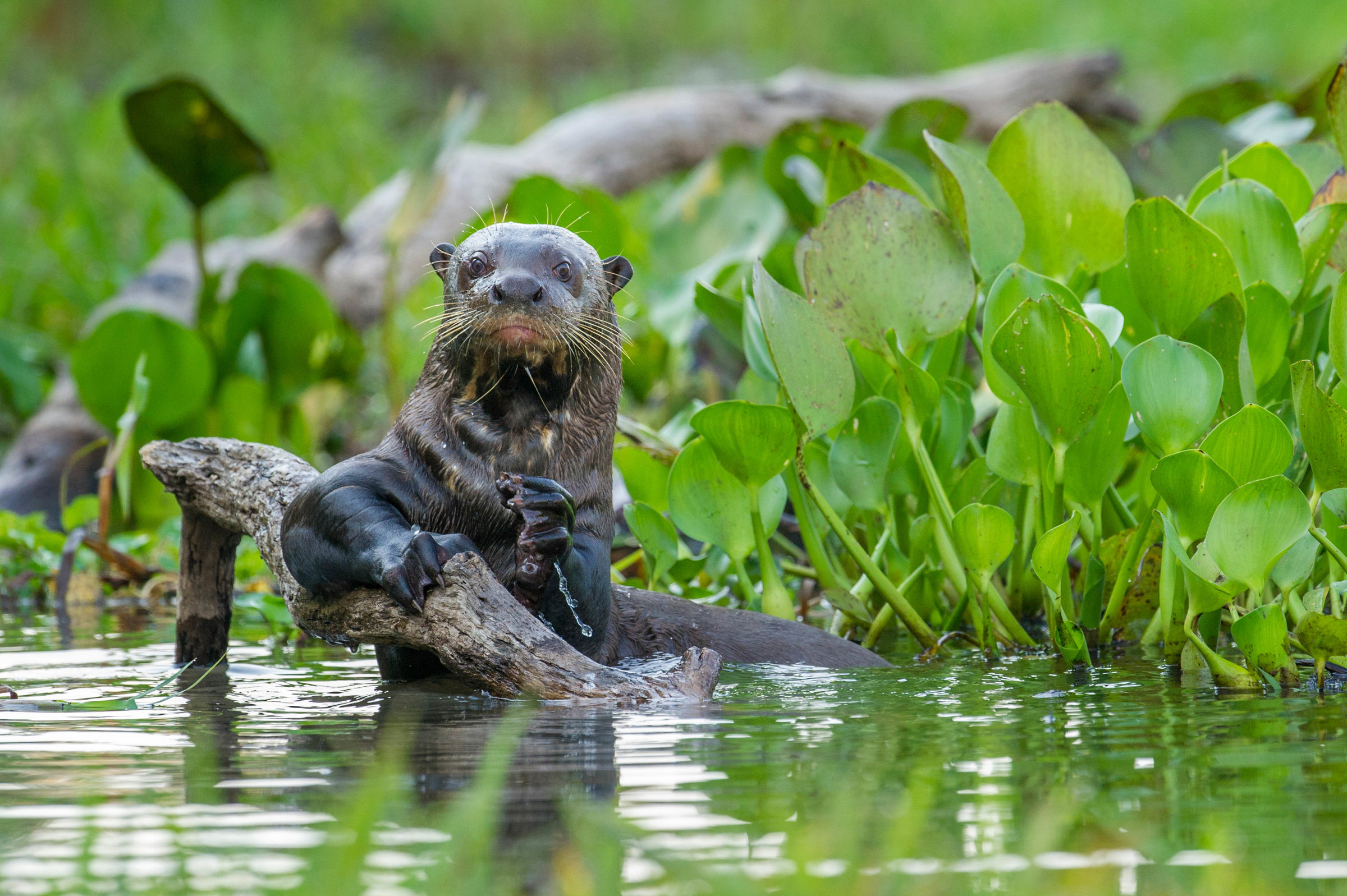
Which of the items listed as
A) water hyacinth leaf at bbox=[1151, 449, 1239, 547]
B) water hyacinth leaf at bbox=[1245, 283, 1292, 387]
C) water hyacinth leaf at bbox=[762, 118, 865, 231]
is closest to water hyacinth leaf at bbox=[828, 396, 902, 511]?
water hyacinth leaf at bbox=[1151, 449, 1239, 547]

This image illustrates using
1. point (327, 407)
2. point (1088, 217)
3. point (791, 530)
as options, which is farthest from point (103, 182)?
point (1088, 217)

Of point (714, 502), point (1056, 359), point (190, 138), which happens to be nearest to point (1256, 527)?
point (1056, 359)

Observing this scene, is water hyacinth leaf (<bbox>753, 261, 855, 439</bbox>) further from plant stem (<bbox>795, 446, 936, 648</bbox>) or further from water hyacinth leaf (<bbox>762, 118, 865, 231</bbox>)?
water hyacinth leaf (<bbox>762, 118, 865, 231</bbox>)

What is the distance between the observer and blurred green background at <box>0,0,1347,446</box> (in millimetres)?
10766

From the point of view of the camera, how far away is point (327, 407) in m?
7.58

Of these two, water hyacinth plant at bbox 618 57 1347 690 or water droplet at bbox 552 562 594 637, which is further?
water hyacinth plant at bbox 618 57 1347 690

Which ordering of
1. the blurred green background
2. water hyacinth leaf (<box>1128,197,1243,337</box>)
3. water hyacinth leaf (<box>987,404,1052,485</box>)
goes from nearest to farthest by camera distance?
1. water hyacinth leaf (<box>1128,197,1243,337</box>)
2. water hyacinth leaf (<box>987,404,1052,485</box>)
3. the blurred green background

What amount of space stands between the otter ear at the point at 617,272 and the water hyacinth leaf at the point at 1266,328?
1432 millimetres

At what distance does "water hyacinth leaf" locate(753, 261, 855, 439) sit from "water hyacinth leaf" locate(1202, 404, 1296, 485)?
0.82m

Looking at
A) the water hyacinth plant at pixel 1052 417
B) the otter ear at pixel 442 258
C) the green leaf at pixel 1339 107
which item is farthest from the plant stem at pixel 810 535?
the green leaf at pixel 1339 107

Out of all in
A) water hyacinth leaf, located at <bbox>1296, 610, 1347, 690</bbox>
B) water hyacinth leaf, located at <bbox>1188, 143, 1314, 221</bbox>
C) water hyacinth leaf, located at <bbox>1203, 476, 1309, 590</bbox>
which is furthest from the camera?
water hyacinth leaf, located at <bbox>1188, 143, 1314, 221</bbox>

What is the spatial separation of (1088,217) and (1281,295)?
0.61 m

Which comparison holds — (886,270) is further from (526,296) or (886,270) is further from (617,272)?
(526,296)

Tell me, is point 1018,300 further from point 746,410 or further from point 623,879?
point 623,879
